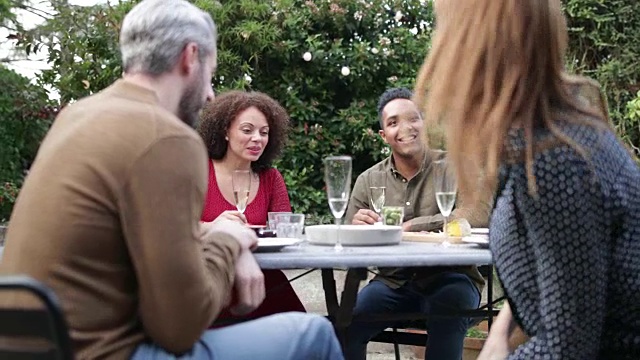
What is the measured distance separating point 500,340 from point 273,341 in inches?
19.1

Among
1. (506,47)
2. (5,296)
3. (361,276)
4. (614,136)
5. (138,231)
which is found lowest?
(361,276)

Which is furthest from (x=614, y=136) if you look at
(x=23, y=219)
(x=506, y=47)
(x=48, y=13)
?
(x=48, y=13)

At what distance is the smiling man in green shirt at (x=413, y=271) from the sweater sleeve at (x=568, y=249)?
1.59 metres

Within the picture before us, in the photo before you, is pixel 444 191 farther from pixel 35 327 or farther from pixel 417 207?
pixel 35 327

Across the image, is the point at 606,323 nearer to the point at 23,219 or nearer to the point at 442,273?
the point at 23,219

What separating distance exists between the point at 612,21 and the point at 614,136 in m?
4.65

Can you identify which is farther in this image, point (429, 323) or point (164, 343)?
point (429, 323)

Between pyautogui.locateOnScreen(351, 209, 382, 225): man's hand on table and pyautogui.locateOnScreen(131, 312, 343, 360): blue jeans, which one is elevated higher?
pyautogui.locateOnScreen(131, 312, 343, 360): blue jeans

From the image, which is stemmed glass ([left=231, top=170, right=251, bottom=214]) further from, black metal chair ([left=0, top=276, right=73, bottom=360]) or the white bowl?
black metal chair ([left=0, top=276, right=73, bottom=360])

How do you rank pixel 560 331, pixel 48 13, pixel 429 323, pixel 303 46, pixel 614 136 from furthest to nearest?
pixel 48 13 < pixel 303 46 < pixel 429 323 < pixel 614 136 < pixel 560 331

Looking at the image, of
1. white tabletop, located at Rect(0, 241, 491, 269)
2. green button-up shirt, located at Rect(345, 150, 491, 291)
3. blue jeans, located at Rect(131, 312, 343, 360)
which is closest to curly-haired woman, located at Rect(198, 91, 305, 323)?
green button-up shirt, located at Rect(345, 150, 491, 291)

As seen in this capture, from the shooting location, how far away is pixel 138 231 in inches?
69.2

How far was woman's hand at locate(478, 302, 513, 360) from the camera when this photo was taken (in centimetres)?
201

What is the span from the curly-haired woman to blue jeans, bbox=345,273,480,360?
1.94 feet
